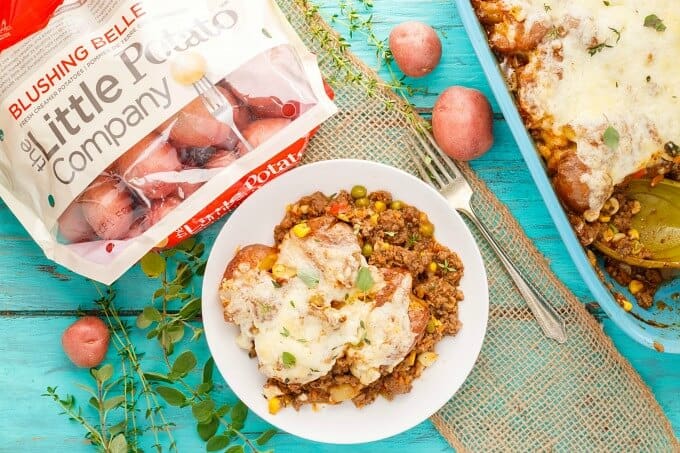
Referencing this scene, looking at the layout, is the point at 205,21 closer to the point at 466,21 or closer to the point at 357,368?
the point at 466,21

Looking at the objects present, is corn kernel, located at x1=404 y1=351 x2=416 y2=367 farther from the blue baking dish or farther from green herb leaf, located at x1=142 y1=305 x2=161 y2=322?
green herb leaf, located at x1=142 y1=305 x2=161 y2=322

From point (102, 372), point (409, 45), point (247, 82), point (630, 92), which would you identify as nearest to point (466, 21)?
point (409, 45)

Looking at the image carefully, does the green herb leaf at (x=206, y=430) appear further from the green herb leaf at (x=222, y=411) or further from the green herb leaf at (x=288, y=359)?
Result: the green herb leaf at (x=288, y=359)

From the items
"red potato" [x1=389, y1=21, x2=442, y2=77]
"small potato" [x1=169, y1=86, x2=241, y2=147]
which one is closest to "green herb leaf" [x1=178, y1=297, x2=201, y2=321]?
"small potato" [x1=169, y1=86, x2=241, y2=147]

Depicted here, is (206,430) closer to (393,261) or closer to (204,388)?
(204,388)

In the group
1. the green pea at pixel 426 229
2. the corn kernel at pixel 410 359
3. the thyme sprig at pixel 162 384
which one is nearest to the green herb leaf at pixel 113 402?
the thyme sprig at pixel 162 384

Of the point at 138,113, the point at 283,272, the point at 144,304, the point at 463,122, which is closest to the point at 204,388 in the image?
the point at 144,304
